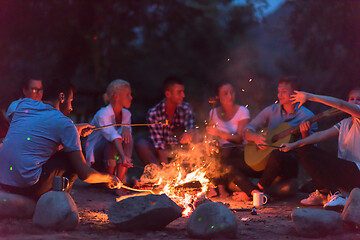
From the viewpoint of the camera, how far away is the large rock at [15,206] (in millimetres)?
4617

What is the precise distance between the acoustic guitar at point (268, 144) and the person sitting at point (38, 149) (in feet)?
8.76

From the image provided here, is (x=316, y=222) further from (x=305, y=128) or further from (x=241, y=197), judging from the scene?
(x=241, y=197)

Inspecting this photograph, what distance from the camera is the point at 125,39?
41.7ft

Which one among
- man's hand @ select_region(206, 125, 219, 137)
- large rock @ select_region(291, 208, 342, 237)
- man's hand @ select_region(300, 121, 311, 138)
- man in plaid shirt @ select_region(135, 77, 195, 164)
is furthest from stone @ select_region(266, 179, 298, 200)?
large rock @ select_region(291, 208, 342, 237)

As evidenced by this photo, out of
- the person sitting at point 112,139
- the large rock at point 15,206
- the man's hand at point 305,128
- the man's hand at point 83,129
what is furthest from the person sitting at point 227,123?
the large rock at point 15,206

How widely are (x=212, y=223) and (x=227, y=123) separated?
10.7 feet

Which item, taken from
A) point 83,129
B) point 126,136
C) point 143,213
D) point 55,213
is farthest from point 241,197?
point 55,213

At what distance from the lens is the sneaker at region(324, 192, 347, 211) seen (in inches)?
209

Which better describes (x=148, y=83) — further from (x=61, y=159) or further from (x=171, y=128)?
(x=61, y=159)

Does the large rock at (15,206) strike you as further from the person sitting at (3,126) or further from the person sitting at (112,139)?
the person sitting at (112,139)

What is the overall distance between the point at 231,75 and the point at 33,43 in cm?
1187

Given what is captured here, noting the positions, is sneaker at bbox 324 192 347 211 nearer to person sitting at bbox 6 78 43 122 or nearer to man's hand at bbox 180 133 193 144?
man's hand at bbox 180 133 193 144

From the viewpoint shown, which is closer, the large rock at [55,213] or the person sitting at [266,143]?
the large rock at [55,213]

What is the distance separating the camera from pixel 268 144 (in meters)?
6.79
